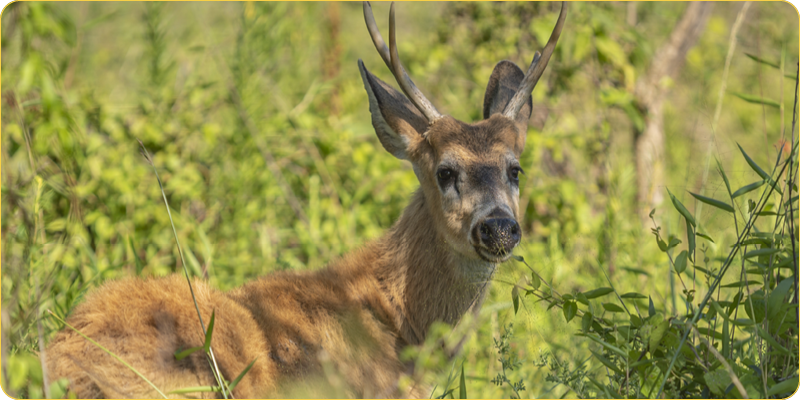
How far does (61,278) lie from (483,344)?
3.13 m

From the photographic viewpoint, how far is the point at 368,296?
416cm

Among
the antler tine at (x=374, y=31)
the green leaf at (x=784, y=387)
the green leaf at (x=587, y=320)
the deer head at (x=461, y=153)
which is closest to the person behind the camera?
the green leaf at (x=784, y=387)

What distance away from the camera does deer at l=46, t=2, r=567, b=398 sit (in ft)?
10.6

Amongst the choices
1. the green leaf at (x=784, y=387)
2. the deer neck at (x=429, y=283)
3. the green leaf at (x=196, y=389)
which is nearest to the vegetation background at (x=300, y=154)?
the deer neck at (x=429, y=283)

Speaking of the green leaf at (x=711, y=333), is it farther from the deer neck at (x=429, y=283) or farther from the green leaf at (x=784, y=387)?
the deer neck at (x=429, y=283)

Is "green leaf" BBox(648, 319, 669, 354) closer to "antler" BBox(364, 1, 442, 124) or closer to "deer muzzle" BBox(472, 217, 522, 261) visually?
"deer muzzle" BBox(472, 217, 522, 261)

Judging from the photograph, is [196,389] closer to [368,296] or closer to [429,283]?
[368,296]

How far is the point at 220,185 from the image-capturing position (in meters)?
6.38

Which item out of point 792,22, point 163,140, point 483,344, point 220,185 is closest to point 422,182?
point 483,344

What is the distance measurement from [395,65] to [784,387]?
2.68 metres

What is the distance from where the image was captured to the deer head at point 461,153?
3.91m

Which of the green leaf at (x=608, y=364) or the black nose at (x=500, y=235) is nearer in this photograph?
the green leaf at (x=608, y=364)

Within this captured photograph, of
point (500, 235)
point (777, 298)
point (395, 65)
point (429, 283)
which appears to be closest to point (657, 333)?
point (777, 298)

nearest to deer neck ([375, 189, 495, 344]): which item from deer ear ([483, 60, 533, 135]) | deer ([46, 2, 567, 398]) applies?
deer ([46, 2, 567, 398])
